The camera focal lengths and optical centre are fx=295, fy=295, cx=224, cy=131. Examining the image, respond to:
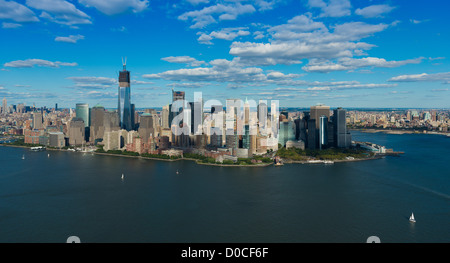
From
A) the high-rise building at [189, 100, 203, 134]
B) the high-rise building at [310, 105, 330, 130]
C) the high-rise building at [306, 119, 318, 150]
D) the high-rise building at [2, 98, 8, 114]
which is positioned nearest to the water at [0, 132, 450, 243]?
the high-rise building at [306, 119, 318, 150]

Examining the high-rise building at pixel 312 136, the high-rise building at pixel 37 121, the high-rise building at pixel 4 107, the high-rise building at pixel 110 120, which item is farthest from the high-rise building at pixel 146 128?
the high-rise building at pixel 4 107

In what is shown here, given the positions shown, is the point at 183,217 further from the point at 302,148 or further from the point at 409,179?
the point at 302,148

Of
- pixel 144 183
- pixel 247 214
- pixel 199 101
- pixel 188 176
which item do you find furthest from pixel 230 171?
pixel 199 101

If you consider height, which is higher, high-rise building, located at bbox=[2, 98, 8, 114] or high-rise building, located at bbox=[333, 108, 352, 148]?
high-rise building, located at bbox=[2, 98, 8, 114]

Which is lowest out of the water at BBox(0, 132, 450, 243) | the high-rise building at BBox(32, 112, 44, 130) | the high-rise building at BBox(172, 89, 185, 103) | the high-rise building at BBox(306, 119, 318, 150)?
the water at BBox(0, 132, 450, 243)

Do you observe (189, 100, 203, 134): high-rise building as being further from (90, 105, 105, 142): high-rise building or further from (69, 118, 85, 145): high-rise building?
(69, 118, 85, 145): high-rise building

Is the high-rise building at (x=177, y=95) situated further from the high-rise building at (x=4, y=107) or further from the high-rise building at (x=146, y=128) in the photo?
the high-rise building at (x=4, y=107)

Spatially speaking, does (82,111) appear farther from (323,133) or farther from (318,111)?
(323,133)
